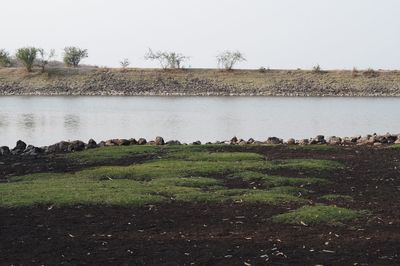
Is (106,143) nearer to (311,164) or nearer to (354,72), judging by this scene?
(311,164)

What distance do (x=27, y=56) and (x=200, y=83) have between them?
91.7 feet

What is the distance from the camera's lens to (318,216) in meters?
11.0

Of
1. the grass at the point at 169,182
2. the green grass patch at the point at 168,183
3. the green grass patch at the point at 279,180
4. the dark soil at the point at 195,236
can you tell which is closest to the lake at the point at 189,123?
the grass at the point at 169,182

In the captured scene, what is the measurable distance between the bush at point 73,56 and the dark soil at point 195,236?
9936cm

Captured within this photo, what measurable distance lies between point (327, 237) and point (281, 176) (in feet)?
18.8

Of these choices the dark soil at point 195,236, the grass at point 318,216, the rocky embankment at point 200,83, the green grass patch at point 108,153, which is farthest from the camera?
the rocky embankment at point 200,83

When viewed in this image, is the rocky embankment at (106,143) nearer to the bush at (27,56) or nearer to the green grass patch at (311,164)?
the green grass patch at (311,164)

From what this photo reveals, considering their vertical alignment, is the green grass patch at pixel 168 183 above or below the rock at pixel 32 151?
above

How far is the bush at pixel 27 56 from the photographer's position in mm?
93750

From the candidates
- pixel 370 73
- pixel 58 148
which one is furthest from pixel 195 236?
pixel 370 73

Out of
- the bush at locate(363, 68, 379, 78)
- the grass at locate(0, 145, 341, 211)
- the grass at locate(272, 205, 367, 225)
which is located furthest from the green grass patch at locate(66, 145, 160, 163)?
the bush at locate(363, 68, 379, 78)

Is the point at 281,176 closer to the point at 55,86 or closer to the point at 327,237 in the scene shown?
the point at 327,237

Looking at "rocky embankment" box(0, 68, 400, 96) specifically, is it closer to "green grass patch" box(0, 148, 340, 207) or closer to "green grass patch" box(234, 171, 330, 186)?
"green grass patch" box(0, 148, 340, 207)

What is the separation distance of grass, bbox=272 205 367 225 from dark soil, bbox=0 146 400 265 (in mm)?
225
